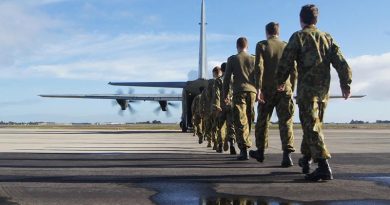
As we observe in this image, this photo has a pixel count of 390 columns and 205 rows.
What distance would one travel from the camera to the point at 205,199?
5035 mm

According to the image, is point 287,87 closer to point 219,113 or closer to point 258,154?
point 258,154

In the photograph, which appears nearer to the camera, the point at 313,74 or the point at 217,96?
the point at 313,74

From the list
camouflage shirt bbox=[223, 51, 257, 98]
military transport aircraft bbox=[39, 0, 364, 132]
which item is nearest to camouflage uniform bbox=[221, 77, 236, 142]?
camouflage shirt bbox=[223, 51, 257, 98]

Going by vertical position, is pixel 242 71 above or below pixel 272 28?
below

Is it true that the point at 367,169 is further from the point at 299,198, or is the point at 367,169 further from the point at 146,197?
the point at 146,197

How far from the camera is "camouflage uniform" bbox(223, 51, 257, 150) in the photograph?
30.7ft

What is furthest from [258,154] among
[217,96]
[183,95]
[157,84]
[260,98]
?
[157,84]

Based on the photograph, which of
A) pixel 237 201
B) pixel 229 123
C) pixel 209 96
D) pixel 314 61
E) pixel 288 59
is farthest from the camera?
pixel 209 96

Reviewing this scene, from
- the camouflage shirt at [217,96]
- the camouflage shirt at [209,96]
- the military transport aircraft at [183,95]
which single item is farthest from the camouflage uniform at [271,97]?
the military transport aircraft at [183,95]

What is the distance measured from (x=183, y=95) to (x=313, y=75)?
81.5 feet

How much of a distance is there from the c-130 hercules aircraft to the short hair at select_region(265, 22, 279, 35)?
53.3 ft

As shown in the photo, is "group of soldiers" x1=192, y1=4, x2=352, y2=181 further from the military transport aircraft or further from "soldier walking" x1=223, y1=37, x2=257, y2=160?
the military transport aircraft

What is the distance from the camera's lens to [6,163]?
8.71 meters

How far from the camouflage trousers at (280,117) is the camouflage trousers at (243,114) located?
1.05 m
